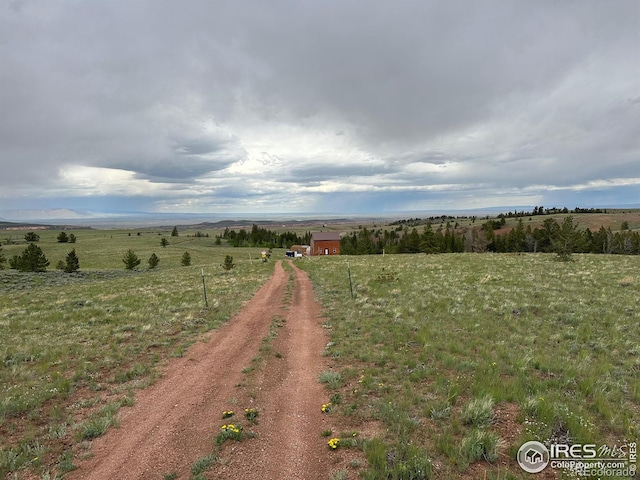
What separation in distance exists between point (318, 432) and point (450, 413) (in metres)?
2.86

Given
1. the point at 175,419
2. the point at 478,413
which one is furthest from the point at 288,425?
the point at 478,413

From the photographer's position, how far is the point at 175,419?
743 cm

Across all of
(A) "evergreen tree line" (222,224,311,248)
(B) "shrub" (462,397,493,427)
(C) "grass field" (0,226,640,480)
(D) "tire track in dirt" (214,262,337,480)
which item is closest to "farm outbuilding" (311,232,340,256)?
(A) "evergreen tree line" (222,224,311,248)

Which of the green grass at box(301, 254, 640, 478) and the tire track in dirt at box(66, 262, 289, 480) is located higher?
the green grass at box(301, 254, 640, 478)

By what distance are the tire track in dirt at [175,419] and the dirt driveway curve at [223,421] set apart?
19 millimetres

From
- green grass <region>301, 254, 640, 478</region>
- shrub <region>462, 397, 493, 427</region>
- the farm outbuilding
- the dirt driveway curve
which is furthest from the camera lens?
the farm outbuilding

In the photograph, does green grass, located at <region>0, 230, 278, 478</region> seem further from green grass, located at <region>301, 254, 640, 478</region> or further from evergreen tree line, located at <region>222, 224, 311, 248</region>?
evergreen tree line, located at <region>222, 224, 311, 248</region>

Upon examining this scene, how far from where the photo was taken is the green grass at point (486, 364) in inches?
249

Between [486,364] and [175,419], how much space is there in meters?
8.19

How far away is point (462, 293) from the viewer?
18.9 metres

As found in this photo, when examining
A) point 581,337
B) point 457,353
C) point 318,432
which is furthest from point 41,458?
point 581,337

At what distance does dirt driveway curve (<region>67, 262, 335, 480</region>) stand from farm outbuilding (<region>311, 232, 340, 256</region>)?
67364 mm

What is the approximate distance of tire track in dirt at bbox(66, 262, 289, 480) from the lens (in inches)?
235

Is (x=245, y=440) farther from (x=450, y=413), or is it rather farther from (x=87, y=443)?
(x=450, y=413)
